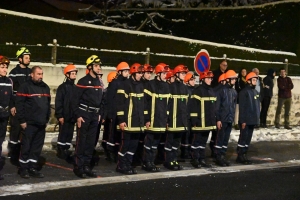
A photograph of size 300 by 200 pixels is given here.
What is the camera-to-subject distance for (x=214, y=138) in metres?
14.0

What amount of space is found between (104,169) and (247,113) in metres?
3.55

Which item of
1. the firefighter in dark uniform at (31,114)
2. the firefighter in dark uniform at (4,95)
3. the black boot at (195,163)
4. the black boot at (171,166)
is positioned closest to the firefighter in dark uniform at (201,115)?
the black boot at (195,163)

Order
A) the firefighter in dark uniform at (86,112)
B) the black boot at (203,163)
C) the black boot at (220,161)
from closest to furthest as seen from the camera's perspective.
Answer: the firefighter in dark uniform at (86,112)
the black boot at (203,163)
the black boot at (220,161)

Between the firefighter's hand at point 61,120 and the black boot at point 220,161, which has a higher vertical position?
the firefighter's hand at point 61,120

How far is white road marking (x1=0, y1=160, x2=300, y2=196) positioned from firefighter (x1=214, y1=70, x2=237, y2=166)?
431 mm

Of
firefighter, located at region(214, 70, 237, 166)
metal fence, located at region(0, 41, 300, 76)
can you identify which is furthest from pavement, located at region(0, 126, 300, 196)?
metal fence, located at region(0, 41, 300, 76)

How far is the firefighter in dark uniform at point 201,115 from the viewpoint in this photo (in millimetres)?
12625

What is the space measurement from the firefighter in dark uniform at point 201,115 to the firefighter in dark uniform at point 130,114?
1589 mm

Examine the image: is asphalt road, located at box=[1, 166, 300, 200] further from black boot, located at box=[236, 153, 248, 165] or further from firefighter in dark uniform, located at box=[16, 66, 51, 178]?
black boot, located at box=[236, 153, 248, 165]

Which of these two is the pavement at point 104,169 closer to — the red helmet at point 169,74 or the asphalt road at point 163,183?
the asphalt road at point 163,183

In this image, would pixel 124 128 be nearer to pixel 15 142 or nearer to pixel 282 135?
pixel 15 142

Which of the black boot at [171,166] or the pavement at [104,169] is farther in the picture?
the black boot at [171,166]

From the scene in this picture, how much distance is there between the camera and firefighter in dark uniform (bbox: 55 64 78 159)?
40.1 ft

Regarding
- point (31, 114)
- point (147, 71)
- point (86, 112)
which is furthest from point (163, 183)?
point (31, 114)
